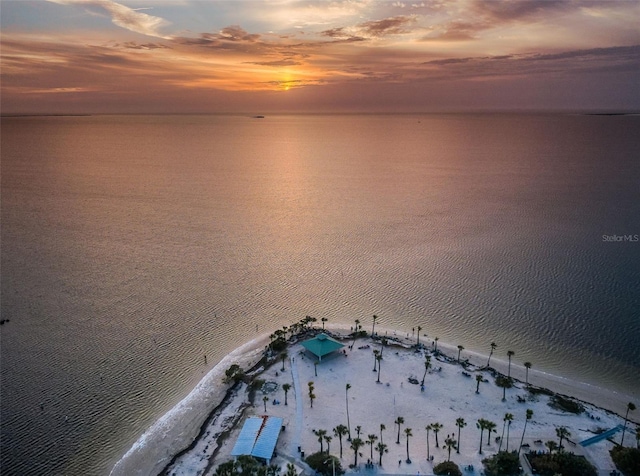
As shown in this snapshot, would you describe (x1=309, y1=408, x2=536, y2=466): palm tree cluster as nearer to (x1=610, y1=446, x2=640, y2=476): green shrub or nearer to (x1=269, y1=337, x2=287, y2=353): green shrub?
(x1=610, y1=446, x2=640, y2=476): green shrub

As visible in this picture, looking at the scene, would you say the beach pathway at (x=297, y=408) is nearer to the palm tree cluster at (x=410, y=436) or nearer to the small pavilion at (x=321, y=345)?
the palm tree cluster at (x=410, y=436)

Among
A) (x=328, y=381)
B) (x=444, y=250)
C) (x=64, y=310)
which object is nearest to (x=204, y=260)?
(x=64, y=310)

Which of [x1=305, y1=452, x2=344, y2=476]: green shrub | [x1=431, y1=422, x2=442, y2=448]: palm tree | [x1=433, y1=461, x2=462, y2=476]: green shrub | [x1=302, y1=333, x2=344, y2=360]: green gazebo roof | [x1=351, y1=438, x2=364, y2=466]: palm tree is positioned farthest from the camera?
[x1=302, y1=333, x2=344, y2=360]: green gazebo roof

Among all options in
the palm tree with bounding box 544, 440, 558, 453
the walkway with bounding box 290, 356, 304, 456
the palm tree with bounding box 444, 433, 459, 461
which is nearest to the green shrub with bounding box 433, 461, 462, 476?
Result: the palm tree with bounding box 444, 433, 459, 461

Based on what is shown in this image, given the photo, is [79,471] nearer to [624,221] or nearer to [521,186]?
[624,221]

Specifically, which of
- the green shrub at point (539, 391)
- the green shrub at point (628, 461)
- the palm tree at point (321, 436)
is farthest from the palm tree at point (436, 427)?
the green shrub at point (628, 461)

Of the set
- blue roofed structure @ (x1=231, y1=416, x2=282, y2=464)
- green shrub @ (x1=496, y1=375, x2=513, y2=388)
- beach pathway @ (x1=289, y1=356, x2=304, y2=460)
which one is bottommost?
beach pathway @ (x1=289, y1=356, x2=304, y2=460)
